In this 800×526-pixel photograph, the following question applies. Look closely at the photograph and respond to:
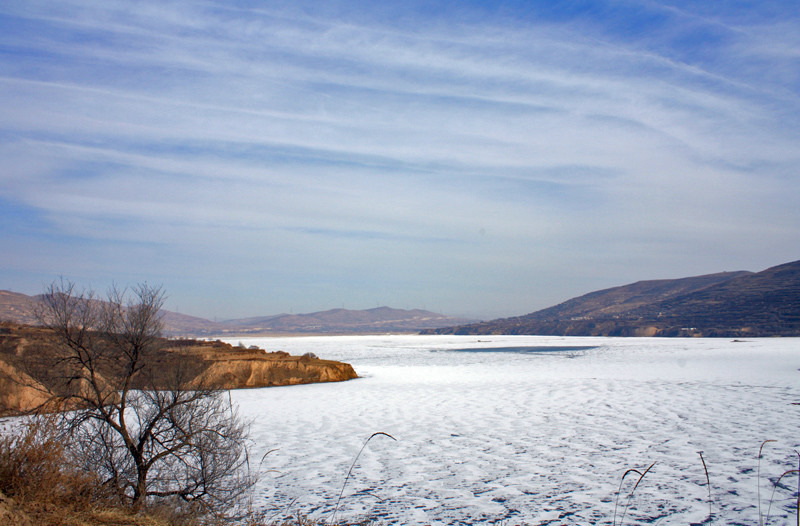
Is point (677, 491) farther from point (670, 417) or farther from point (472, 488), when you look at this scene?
point (670, 417)

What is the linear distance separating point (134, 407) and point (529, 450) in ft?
21.1

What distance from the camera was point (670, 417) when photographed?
12.1 m

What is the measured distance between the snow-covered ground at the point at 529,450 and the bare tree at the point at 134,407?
98 cm

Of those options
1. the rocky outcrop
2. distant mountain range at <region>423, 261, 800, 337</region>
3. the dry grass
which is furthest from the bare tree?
distant mountain range at <region>423, 261, 800, 337</region>

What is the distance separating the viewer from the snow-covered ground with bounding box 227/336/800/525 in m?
6.55

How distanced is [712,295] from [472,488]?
120 m

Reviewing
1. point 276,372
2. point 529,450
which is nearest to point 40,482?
point 529,450

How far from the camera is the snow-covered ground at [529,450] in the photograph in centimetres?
655

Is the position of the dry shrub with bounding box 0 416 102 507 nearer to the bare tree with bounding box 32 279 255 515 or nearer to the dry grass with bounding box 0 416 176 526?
the dry grass with bounding box 0 416 176 526

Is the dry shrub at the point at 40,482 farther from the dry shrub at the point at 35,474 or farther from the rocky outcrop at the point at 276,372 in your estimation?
the rocky outcrop at the point at 276,372

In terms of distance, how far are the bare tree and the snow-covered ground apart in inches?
38.6

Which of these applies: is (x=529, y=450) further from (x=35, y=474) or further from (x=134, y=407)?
(x=35, y=474)

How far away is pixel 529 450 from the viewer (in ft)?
30.8

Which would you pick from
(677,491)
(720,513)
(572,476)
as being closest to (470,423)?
(572,476)
